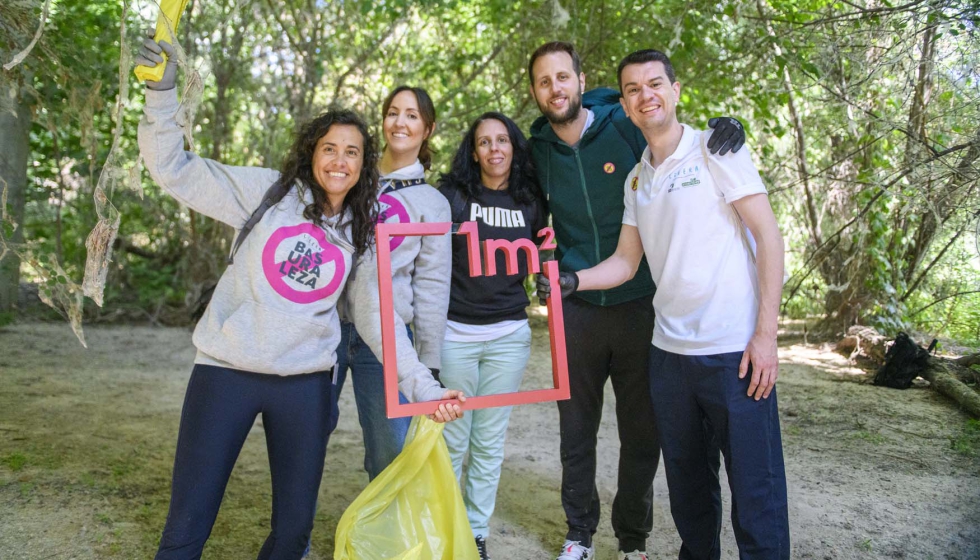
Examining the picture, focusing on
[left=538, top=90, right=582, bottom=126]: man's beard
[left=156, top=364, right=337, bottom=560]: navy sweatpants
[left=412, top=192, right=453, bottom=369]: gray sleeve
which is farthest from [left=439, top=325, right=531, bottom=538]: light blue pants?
[left=538, top=90, right=582, bottom=126]: man's beard

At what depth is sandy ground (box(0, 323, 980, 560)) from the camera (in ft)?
9.64

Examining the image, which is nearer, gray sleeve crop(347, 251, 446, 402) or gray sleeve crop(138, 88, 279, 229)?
gray sleeve crop(138, 88, 279, 229)

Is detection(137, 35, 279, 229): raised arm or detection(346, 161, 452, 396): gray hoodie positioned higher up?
detection(137, 35, 279, 229): raised arm

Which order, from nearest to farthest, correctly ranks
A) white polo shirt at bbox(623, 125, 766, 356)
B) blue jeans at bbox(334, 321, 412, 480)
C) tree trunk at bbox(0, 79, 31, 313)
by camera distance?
white polo shirt at bbox(623, 125, 766, 356)
blue jeans at bbox(334, 321, 412, 480)
tree trunk at bbox(0, 79, 31, 313)

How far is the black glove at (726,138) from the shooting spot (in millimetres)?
2225

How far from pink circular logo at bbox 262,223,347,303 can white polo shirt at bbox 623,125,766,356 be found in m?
1.06

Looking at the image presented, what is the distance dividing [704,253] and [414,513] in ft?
4.12

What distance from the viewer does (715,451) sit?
2434 mm

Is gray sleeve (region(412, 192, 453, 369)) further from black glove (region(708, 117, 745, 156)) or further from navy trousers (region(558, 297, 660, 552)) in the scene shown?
black glove (region(708, 117, 745, 156))

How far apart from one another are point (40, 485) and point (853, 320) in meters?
6.08

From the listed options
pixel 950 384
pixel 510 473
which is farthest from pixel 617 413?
pixel 950 384

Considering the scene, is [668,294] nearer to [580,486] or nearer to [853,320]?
[580,486]

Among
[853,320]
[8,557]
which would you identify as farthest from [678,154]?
[853,320]

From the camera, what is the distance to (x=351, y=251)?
91.7 inches
